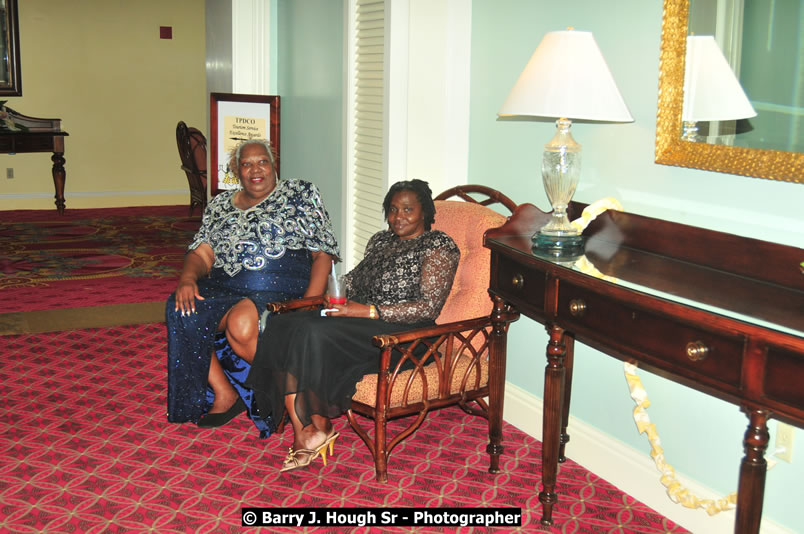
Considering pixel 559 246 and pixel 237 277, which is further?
pixel 237 277

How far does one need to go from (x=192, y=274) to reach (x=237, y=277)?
20 cm

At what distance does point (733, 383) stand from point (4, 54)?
9.46m

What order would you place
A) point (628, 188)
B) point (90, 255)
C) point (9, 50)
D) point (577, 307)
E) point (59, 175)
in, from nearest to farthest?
point (577, 307) → point (628, 188) → point (90, 255) → point (59, 175) → point (9, 50)

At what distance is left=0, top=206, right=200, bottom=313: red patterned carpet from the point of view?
622cm

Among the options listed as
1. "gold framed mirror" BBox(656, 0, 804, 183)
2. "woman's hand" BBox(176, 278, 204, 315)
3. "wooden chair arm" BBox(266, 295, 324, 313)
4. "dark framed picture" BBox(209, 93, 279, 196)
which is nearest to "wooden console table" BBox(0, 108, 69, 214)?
"dark framed picture" BBox(209, 93, 279, 196)

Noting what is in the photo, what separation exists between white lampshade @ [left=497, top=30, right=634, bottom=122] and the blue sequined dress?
143 cm

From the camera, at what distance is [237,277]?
400 cm

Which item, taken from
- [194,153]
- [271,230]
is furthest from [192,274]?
[194,153]

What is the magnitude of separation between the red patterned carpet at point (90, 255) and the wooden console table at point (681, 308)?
3.83 meters

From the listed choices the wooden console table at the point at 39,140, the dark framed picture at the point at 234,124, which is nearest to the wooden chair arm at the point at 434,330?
the dark framed picture at the point at 234,124

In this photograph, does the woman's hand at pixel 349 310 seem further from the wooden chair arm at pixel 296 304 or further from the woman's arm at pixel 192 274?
the woman's arm at pixel 192 274

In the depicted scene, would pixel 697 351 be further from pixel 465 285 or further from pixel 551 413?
pixel 465 285

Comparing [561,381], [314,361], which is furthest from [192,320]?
[561,381]

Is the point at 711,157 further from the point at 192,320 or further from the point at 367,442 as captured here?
the point at 192,320
